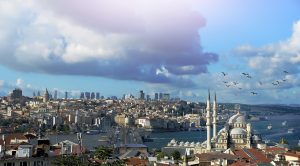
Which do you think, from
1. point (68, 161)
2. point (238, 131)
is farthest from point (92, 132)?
point (68, 161)

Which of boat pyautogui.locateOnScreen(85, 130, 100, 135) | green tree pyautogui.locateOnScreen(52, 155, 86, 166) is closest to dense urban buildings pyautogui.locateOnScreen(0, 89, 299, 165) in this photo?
boat pyautogui.locateOnScreen(85, 130, 100, 135)

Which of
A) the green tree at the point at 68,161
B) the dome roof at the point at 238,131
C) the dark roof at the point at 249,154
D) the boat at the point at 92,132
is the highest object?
the dome roof at the point at 238,131

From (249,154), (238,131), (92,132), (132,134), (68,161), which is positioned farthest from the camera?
(92,132)

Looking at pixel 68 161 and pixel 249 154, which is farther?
pixel 249 154

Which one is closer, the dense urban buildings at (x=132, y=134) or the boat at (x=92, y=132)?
the dense urban buildings at (x=132, y=134)

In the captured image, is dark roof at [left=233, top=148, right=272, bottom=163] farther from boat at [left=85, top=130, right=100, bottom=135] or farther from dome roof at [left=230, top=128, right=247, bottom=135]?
boat at [left=85, top=130, right=100, bottom=135]

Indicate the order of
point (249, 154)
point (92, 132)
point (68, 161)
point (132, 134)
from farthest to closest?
point (92, 132)
point (132, 134)
point (249, 154)
point (68, 161)

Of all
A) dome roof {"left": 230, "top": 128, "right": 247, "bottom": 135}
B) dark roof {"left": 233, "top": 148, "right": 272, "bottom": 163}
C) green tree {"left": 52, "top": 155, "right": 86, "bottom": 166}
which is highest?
dome roof {"left": 230, "top": 128, "right": 247, "bottom": 135}

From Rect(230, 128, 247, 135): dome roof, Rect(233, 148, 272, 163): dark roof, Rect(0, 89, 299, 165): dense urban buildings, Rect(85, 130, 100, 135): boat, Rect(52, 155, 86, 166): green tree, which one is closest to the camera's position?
Rect(52, 155, 86, 166): green tree

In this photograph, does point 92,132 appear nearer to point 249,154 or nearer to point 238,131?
point 238,131

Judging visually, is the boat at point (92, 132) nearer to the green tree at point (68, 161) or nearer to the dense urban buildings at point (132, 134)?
the dense urban buildings at point (132, 134)

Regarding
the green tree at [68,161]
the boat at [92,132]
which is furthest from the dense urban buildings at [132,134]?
the green tree at [68,161]
